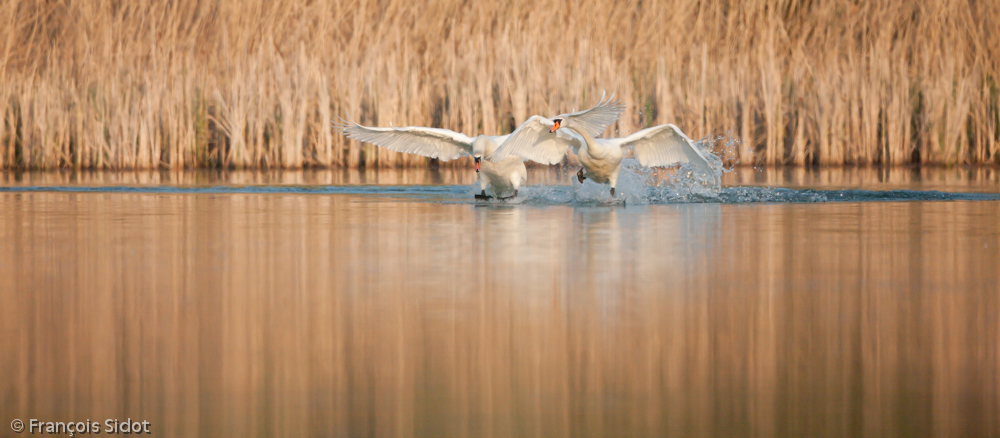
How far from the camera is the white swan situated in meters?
9.91

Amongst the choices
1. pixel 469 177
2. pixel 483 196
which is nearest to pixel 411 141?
pixel 483 196

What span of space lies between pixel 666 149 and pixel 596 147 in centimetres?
109

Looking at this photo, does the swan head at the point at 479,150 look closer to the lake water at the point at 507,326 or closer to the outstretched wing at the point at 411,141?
the outstretched wing at the point at 411,141

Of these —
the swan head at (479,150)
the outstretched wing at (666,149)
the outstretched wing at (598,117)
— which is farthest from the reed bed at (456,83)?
the outstretched wing at (598,117)

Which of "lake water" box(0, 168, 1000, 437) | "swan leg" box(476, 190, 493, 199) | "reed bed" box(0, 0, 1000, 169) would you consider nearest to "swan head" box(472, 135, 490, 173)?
"swan leg" box(476, 190, 493, 199)

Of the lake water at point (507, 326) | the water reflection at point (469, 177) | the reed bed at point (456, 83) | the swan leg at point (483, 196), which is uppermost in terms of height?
the reed bed at point (456, 83)

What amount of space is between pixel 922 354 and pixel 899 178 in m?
10.0

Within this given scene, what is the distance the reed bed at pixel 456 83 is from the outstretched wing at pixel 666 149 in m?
4.80

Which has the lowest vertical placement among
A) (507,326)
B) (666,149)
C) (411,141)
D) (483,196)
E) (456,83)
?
(507,326)

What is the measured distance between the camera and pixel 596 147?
9961 mm

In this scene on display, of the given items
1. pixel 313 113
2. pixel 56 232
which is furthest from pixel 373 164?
pixel 56 232

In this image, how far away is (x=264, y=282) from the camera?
531 centimetres

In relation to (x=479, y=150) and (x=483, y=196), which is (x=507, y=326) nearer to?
(x=479, y=150)

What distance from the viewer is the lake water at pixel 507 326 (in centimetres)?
315
